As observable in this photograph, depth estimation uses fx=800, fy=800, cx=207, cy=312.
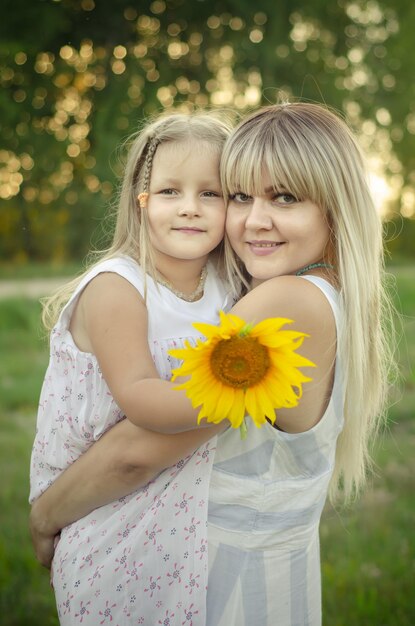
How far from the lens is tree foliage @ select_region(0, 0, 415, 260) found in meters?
3.01

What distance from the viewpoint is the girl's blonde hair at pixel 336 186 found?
1.89m

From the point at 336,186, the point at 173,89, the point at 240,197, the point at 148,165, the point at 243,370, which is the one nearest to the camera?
the point at 243,370

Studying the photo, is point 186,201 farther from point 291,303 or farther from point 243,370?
point 243,370

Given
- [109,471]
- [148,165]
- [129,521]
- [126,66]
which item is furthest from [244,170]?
[126,66]

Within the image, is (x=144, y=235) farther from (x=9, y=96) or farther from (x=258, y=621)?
(x=9, y=96)

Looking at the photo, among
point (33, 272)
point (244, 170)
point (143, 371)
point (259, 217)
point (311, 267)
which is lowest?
point (33, 272)

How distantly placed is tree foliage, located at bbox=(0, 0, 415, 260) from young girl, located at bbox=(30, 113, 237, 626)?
942mm

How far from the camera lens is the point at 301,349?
181cm

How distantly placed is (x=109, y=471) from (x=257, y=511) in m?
0.36

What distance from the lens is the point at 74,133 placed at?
10.6 ft

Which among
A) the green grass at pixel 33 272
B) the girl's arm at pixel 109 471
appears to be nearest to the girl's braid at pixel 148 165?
the girl's arm at pixel 109 471

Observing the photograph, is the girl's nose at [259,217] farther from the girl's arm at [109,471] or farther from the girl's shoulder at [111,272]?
the girl's arm at [109,471]

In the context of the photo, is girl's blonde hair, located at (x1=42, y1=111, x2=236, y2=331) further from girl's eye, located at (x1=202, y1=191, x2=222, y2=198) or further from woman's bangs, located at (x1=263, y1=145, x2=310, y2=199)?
woman's bangs, located at (x1=263, y1=145, x2=310, y2=199)

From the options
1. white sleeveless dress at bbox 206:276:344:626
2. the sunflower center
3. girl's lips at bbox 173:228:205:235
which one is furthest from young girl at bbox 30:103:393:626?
the sunflower center
